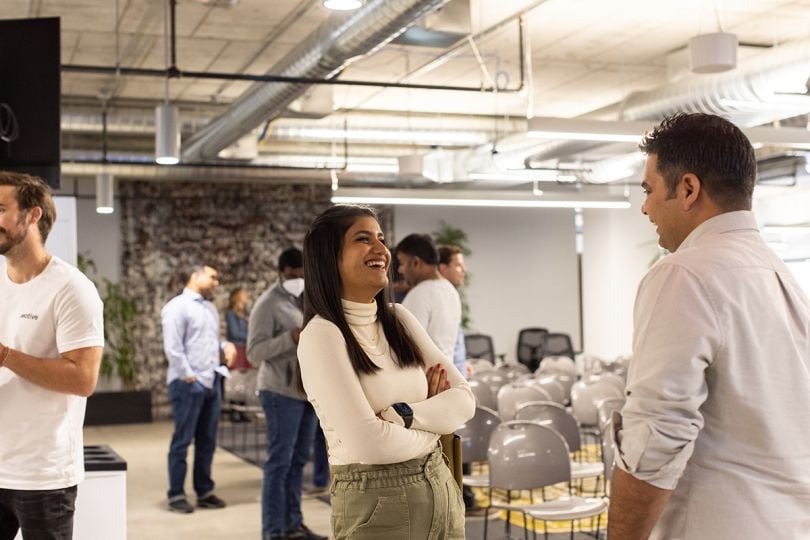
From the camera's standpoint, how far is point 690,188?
6.40 ft

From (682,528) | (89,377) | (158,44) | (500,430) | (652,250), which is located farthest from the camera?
(652,250)

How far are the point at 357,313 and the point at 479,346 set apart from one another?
1450 cm

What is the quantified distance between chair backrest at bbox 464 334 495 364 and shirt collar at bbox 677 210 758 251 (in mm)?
15050

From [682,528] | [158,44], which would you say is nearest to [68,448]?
[682,528]

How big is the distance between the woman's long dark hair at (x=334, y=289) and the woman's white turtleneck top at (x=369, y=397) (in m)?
0.03

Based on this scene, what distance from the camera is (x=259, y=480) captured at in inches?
376

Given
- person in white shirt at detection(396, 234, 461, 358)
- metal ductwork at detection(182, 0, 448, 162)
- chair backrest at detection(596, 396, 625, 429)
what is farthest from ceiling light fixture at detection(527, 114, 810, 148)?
chair backrest at detection(596, 396, 625, 429)

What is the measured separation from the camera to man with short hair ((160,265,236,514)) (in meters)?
7.95

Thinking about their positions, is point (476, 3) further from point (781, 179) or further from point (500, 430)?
point (781, 179)

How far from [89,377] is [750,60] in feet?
22.6

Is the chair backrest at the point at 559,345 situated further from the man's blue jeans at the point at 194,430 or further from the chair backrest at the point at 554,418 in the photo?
the chair backrest at the point at 554,418

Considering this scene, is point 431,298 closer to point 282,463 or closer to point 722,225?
point 282,463

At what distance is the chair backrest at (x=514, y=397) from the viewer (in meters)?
8.05

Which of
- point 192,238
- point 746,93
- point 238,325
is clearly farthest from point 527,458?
point 192,238
